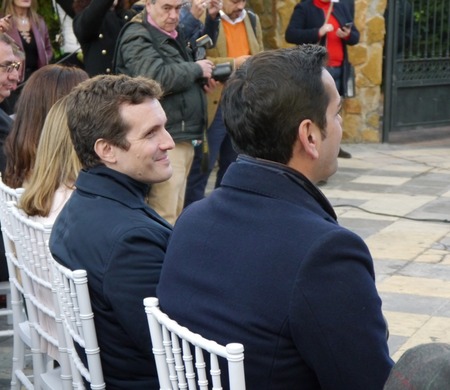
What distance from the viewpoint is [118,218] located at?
8.13 ft

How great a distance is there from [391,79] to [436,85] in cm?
73

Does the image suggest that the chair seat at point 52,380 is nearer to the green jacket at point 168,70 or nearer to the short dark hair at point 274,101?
the short dark hair at point 274,101

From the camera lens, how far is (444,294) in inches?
191

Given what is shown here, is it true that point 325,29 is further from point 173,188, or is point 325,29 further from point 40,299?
point 40,299

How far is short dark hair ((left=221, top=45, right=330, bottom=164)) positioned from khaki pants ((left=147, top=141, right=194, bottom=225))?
300 centimetres

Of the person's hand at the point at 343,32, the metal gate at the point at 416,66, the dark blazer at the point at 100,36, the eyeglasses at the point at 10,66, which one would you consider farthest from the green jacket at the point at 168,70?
the metal gate at the point at 416,66

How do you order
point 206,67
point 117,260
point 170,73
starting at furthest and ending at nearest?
point 206,67
point 170,73
point 117,260

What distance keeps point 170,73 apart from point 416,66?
550 centimetres

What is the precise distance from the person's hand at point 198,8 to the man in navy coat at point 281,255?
3.49m

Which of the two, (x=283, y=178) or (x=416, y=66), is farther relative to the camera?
(x=416, y=66)

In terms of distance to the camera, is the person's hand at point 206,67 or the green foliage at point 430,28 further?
the green foliage at point 430,28

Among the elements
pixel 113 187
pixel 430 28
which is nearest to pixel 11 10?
pixel 113 187

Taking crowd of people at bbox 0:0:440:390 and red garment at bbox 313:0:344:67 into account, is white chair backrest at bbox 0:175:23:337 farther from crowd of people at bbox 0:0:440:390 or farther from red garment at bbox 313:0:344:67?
red garment at bbox 313:0:344:67

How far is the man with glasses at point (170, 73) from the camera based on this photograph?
5125 mm
